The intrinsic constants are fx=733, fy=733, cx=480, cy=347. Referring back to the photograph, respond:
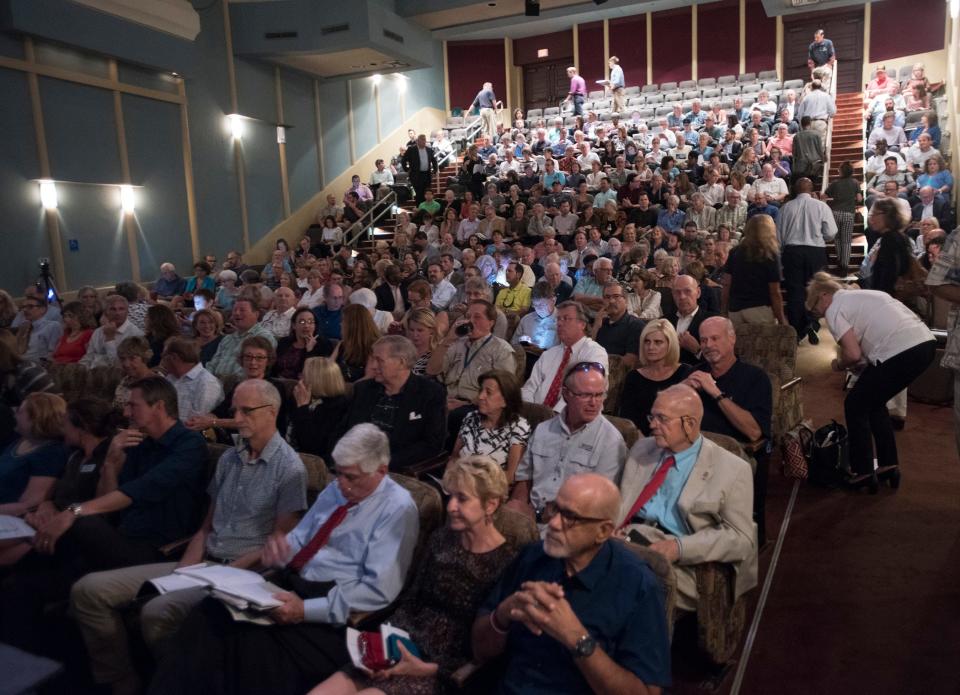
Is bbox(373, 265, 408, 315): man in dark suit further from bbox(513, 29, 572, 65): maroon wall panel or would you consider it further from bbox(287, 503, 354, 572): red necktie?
bbox(513, 29, 572, 65): maroon wall panel

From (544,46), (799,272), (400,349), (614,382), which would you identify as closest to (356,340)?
(400,349)

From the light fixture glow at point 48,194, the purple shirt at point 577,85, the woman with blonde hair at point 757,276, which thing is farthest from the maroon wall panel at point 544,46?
the woman with blonde hair at point 757,276

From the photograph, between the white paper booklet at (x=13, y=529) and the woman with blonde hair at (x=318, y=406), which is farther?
the woman with blonde hair at (x=318, y=406)

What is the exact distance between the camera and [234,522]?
2676 mm

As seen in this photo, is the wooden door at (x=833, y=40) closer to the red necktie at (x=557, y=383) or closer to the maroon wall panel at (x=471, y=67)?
the maroon wall panel at (x=471, y=67)

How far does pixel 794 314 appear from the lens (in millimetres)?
5945

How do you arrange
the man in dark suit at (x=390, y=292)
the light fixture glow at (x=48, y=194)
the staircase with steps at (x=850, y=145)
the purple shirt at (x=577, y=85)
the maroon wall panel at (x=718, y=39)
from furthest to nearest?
the maroon wall panel at (x=718, y=39)
the purple shirt at (x=577, y=85)
the light fixture glow at (x=48, y=194)
the staircase with steps at (x=850, y=145)
the man in dark suit at (x=390, y=292)

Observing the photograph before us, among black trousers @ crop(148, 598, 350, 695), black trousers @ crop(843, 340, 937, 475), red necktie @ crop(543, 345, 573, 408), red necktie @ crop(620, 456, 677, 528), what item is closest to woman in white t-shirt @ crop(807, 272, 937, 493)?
black trousers @ crop(843, 340, 937, 475)

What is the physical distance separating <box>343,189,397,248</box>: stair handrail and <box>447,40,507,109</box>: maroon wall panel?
659 centimetres

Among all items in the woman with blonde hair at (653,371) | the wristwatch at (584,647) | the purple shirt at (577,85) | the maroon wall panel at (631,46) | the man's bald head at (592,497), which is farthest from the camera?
the maroon wall panel at (631,46)

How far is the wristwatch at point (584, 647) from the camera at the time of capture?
1588mm

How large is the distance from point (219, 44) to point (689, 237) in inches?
340

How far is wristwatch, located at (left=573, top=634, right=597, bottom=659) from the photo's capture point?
1.59 meters


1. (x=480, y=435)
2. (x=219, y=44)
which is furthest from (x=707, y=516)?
(x=219, y=44)
